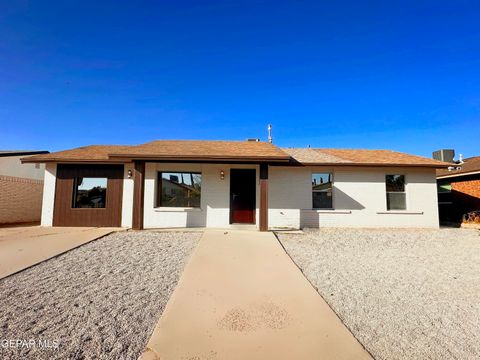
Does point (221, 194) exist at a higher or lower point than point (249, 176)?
lower

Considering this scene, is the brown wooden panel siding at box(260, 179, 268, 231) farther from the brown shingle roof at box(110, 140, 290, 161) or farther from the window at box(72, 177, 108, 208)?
the window at box(72, 177, 108, 208)

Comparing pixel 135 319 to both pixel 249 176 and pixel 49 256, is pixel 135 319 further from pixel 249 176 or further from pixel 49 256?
pixel 249 176

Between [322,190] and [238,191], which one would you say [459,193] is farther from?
[238,191]

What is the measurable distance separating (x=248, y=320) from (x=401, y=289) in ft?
8.98

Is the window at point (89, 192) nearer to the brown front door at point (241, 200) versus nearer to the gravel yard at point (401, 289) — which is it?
the brown front door at point (241, 200)

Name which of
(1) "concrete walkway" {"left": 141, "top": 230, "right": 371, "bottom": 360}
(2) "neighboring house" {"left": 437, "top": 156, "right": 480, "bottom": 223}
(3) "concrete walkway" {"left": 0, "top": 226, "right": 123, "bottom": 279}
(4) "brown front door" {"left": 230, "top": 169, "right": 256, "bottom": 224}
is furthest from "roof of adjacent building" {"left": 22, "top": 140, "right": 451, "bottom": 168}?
(1) "concrete walkway" {"left": 141, "top": 230, "right": 371, "bottom": 360}

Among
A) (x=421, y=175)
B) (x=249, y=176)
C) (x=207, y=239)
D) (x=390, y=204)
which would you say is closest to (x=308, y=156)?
(x=249, y=176)

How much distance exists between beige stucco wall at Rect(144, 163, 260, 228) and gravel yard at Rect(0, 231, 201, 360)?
369 cm

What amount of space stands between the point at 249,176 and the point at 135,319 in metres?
7.48

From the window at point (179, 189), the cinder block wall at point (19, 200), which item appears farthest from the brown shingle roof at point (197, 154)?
the cinder block wall at point (19, 200)

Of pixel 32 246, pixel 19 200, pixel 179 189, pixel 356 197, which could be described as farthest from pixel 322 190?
pixel 19 200

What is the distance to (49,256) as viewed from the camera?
18.0 feet

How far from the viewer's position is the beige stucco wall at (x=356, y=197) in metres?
10.1

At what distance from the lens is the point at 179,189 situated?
9.96 m
